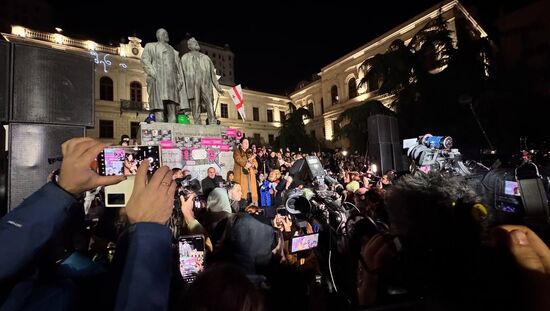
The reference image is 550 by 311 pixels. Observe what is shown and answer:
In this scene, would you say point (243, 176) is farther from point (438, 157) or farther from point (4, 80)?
point (4, 80)

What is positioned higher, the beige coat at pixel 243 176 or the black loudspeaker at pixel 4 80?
the black loudspeaker at pixel 4 80

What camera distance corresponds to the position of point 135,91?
31062 mm

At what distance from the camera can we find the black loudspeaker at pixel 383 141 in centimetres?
684

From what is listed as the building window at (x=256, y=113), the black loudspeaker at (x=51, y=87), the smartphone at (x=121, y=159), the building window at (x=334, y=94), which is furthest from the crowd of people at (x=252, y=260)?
Result: the building window at (x=256, y=113)

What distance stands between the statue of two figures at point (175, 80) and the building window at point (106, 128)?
2561cm

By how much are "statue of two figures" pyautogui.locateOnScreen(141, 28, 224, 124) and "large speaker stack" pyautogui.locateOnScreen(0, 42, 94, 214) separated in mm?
4760

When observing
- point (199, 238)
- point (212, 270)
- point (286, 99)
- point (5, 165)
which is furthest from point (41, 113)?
point (286, 99)

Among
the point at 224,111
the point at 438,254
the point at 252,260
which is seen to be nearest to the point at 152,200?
the point at 438,254

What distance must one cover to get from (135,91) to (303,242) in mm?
33277

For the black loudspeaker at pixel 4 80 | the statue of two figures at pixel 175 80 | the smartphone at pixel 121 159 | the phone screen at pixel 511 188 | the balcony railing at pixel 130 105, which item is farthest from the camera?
the balcony railing at pixel 130 105

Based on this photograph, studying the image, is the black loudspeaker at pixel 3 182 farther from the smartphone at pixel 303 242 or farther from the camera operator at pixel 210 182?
the camera operator at pixel 210 182

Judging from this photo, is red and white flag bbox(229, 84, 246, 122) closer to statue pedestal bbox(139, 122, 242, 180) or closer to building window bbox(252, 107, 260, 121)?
statue pedestal bbox(139, 122, 242, 180)

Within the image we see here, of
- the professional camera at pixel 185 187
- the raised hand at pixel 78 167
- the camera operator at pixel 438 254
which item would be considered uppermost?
the raised hand at pixel 78 167

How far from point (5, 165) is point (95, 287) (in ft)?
9.61
